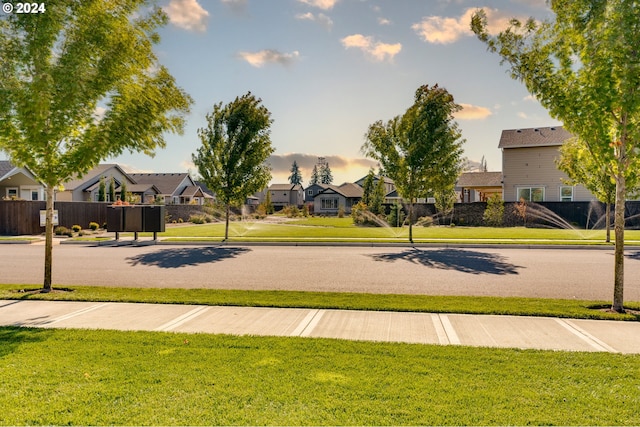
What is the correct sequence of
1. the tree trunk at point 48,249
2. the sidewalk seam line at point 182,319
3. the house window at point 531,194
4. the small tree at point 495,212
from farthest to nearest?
the house window at point 531,194
the small tree at point 495,212
the tree trunk at point 48,249
the sidewalk seam line at point 182,319

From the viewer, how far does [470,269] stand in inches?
467

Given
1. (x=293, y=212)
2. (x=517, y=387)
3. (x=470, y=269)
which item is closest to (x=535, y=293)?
(x=470, y=269)

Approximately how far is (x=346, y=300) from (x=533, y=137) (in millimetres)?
31789

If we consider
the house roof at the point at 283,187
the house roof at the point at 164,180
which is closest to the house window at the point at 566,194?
the house roof at the point at 164,180

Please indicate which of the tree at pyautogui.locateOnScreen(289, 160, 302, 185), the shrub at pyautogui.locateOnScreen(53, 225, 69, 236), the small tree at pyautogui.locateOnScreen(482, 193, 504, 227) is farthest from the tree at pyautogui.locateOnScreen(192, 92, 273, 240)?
the tree at pyautogui.locateOnScreen(289, 160, 302, 185)

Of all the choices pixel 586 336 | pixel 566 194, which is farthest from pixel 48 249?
pixel 566 194

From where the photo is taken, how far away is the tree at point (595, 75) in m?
6.46

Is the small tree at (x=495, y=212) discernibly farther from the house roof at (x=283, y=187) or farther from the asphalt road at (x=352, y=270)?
the house roof at (x=283, y=187)

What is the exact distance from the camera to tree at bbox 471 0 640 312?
6465 millimetres

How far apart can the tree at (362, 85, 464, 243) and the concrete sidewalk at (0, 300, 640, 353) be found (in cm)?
1265

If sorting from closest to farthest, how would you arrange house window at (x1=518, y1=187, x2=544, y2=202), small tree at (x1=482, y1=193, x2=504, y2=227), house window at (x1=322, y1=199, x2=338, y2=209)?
small tree at (x1=482, y1=193, x2=504, y2=227) < house window at (x1=518, y1=187, x2=544, y2=202) < house window at (x1=322, y1=199, x2=338, y2=209)

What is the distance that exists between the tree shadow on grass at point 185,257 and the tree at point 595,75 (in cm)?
1048

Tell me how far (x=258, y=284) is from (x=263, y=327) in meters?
3.76

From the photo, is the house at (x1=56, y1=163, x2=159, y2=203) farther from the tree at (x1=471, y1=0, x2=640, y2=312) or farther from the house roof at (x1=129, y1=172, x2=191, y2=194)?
the tree at (x1=471, y1=0, x2=640, y2=312)
